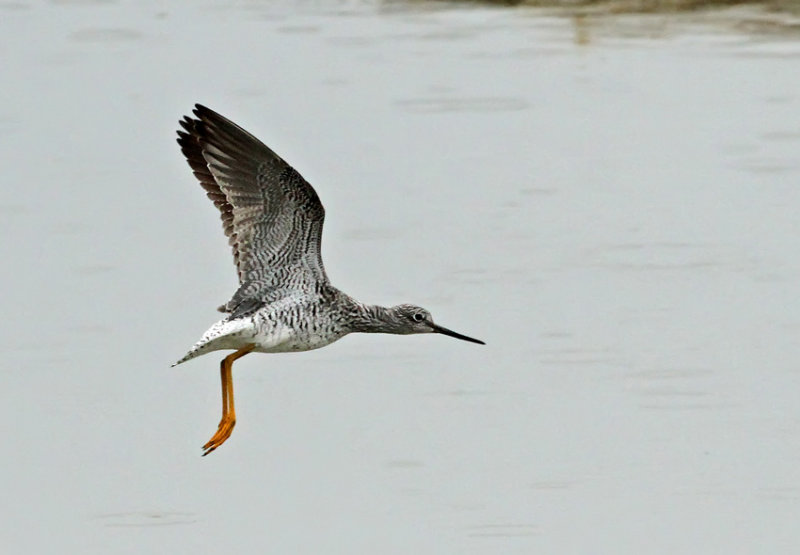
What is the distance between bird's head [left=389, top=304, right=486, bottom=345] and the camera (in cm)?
1090

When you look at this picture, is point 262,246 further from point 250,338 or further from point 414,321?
point 414,321

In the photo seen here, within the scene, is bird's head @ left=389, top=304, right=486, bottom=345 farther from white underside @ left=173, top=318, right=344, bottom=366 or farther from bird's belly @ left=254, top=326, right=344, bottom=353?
white underside @ left=173, top=318, right=344, bottom=366

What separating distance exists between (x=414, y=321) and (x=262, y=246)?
1.14m

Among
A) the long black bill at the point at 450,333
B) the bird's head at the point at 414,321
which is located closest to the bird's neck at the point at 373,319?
the bird's head at the point at 414,321

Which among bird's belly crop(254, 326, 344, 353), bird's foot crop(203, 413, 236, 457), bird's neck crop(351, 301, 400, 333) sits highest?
bird's belly crop(254, 326, 344, 353)

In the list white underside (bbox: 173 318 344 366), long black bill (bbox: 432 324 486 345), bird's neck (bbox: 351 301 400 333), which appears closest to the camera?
white underside (bbox: 173 318 344 366)

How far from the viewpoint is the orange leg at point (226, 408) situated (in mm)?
10164

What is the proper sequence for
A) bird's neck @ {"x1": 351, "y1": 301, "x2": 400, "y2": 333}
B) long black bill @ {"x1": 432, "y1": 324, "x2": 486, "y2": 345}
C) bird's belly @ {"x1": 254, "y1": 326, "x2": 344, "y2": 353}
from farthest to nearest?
long black bill @ {"x1": 432, "y1": 324, "x2": 486, "y2": 345} < bird's neck @ {"x1": 351, "y1": 301, "x2": 400, "y2": 333} < bird's belly @ {"x1": 254, "y1": 326, "x2": 344, "y2": 353}

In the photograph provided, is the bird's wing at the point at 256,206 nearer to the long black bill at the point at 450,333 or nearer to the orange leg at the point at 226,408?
the orange leg at the point at 226,408

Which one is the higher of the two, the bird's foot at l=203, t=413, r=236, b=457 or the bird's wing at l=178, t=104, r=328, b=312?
the bird's wing at l=178, t=104, r=328, b=312

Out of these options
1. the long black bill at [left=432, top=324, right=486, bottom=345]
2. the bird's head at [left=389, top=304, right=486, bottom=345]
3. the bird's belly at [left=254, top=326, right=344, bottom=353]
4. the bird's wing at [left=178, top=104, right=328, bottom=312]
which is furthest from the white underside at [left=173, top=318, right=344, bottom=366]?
the long black bill at [left=432, top=324, right=486, bottom=345]

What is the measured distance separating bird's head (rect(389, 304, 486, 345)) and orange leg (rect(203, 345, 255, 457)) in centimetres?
106

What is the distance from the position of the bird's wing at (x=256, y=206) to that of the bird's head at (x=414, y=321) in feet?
2.25

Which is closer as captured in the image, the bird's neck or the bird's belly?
the bird's belly
